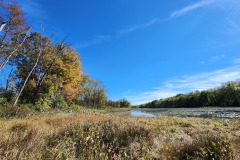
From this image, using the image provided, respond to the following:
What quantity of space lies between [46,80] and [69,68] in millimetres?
4341

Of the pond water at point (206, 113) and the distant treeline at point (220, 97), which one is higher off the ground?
the distant treeline at point (220, 97)

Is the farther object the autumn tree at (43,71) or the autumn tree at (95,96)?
the autumn tree at (95,96)

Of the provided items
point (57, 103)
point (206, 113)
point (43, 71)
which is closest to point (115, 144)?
point (206, 113)

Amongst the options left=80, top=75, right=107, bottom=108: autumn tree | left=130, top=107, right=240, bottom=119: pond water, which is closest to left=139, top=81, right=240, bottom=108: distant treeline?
left=130, top=107, right=240, bottom=119: pond water

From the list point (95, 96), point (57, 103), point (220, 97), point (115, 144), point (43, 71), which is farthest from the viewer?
point (95, 96)

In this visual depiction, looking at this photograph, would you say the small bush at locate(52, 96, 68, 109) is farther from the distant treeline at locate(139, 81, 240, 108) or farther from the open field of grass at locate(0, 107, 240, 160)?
the distant treeline at locate(139, 81, 240, 108)

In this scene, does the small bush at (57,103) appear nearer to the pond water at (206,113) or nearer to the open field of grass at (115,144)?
the pond water at (206,113)

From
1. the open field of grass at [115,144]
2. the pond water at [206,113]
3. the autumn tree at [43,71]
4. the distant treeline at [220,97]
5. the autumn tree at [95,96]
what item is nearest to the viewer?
the open field of grass at [115,144]

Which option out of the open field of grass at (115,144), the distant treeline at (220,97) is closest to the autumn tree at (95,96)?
the distant treeline at (220,97)

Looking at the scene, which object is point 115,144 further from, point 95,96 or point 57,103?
point 95,96

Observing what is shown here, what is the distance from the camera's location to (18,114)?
10.4 metres

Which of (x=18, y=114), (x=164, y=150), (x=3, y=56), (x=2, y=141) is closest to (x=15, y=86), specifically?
(x=3, y=56)

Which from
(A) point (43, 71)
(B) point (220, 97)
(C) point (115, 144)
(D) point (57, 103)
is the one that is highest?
(A) point (43, 71)

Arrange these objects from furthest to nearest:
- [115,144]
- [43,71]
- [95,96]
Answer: [95,96]
[43,71]
[115,144]
